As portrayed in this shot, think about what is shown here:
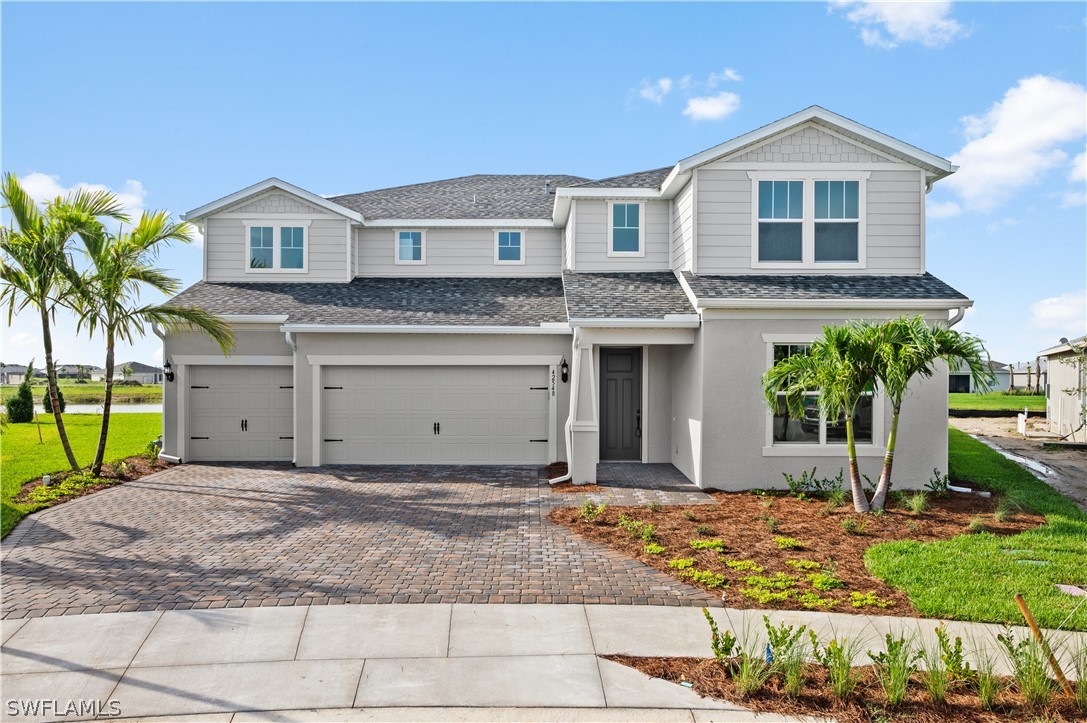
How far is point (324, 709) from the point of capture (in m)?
4.43

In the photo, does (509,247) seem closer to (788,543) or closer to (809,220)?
(809,220)

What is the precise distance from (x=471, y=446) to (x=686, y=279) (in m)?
5.50

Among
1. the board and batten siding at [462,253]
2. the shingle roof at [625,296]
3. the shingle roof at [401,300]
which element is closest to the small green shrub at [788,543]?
the shingle roof at [625,296]

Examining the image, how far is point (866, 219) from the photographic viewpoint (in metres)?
12.5

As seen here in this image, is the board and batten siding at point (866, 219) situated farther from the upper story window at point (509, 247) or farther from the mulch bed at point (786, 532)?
the upper story window at point (509, 247)

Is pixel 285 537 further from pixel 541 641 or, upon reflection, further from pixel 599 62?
pixel 599 62

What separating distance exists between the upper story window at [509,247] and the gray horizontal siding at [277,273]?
143 inches

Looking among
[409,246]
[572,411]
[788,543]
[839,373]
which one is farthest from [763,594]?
[409,246]

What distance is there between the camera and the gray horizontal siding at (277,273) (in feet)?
53.6

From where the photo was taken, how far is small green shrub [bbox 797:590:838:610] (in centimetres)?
611

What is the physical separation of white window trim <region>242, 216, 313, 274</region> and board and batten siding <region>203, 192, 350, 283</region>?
24mm

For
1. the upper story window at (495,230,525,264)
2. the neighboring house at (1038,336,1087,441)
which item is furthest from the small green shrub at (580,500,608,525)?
the neighboring house at (1038,336,1087,441)

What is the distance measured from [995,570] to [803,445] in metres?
4.53

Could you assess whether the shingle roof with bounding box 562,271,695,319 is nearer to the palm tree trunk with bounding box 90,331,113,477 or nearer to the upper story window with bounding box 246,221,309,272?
the upper story window with bounding box 246,221,309,272
